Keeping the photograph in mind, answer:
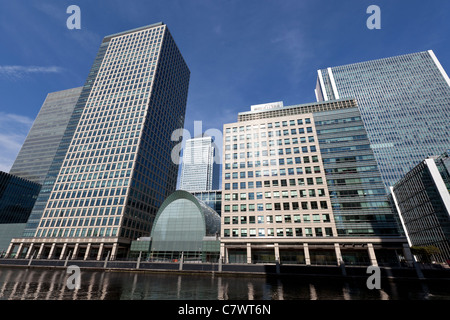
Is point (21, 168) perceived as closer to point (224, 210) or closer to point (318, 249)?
point (224, 210)

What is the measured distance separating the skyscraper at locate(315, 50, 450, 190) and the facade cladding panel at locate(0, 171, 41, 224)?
20676 centimetres

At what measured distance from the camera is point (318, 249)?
62.8m

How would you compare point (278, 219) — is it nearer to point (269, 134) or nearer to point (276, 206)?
point (276, 206)

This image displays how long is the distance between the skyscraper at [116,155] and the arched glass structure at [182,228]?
15344 mm

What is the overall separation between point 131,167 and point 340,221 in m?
77.4

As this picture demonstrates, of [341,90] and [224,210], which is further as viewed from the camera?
[341,90]

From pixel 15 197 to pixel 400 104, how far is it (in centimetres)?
24164

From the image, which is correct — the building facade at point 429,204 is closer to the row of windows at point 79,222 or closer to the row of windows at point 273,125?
the row of windows at point 273,125

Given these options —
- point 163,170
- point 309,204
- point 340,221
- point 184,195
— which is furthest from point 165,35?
point 340,221

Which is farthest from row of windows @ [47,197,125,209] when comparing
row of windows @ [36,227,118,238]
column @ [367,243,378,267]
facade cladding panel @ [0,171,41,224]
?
column @ [367,243,378,267]

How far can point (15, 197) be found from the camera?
126 metres

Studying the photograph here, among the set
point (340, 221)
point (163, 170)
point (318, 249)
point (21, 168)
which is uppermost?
point (21, 168)

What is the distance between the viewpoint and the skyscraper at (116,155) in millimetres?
81938
